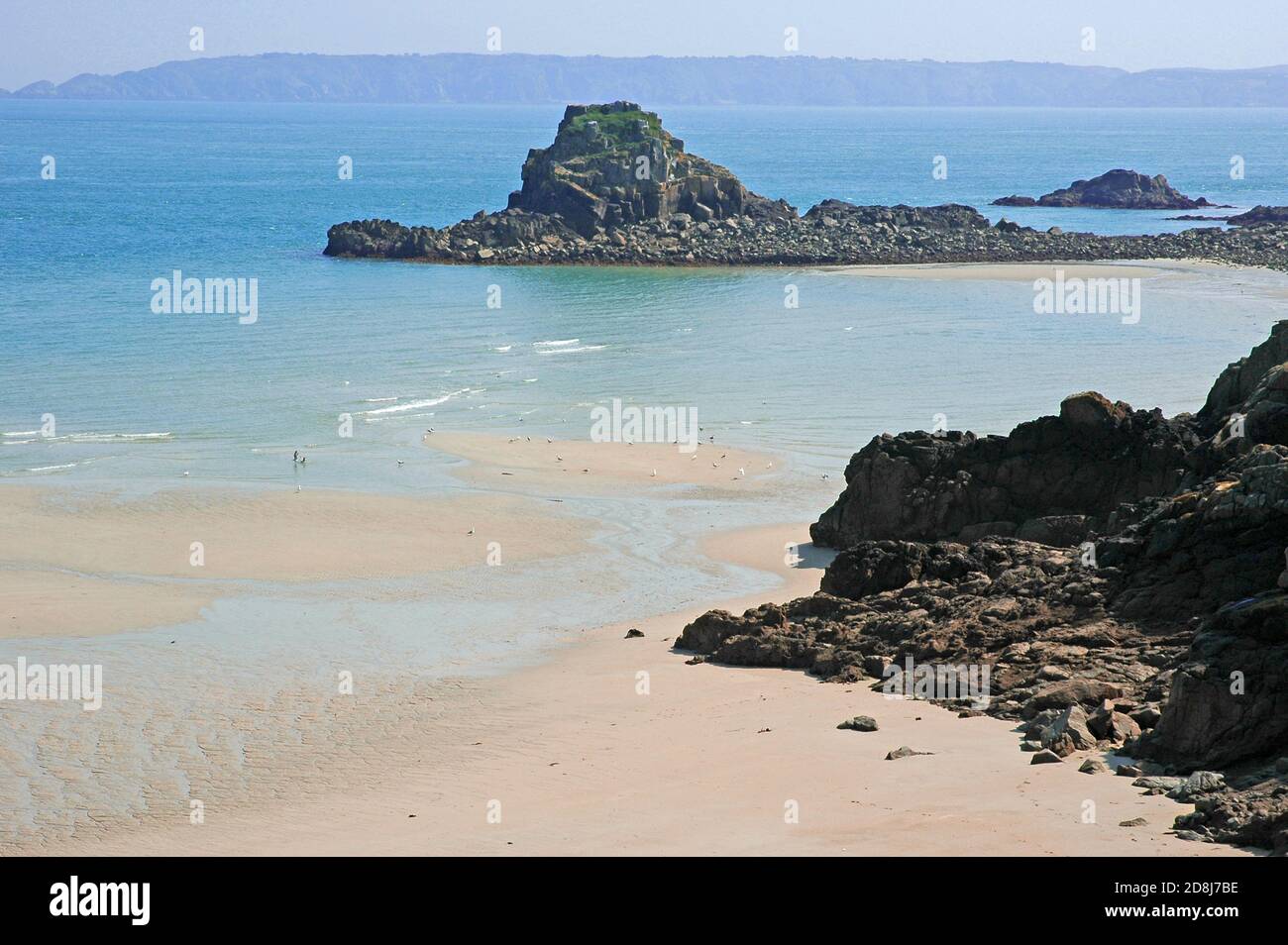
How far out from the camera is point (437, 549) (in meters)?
24.9

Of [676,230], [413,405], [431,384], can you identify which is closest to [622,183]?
[676,230]

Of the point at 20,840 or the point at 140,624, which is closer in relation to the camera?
the point at 20,840

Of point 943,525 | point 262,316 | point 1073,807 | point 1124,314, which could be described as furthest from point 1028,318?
point 1073,807

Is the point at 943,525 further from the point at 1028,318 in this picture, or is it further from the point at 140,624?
the point at 1028,318

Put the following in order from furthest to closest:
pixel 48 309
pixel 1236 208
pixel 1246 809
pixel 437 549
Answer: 1. pixel 1236 208
2. pixel 48 309
3. pixel 437 549
4. pixel 1246 809

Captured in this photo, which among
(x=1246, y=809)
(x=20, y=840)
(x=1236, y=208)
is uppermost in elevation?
(x=1236, y=208)

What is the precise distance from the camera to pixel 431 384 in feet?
133

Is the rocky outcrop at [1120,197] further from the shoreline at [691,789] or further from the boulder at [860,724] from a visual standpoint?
the boulder at [860,724]

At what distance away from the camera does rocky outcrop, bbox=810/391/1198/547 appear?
2169 centimetres

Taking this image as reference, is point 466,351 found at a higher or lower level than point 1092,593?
higher

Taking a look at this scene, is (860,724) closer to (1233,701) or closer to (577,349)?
(1233,701)

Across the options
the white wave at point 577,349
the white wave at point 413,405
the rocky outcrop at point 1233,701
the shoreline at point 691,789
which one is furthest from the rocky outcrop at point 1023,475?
the white wave at point 577,349

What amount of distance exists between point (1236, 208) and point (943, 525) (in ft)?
291

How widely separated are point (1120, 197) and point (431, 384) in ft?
258
